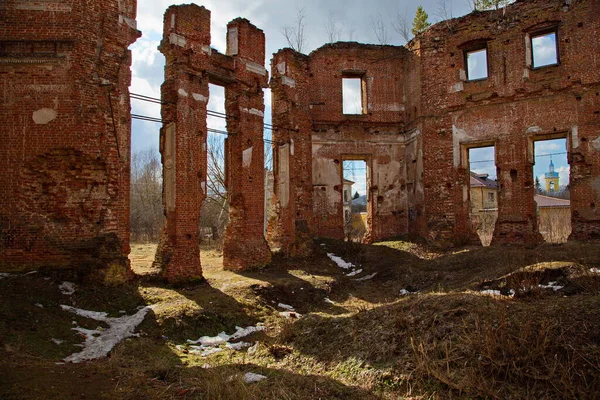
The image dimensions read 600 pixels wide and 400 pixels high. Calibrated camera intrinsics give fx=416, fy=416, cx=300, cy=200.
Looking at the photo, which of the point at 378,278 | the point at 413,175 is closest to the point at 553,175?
the point at 413,175

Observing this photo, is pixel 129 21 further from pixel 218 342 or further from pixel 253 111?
pixel 218 342

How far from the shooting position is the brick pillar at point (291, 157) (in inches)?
607

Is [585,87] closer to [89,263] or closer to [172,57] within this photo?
[172,57]

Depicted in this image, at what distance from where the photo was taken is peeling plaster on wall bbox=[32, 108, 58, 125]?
9156 millimetres

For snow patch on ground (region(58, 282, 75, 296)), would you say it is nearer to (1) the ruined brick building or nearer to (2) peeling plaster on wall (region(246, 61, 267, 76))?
(1) the ruined brick building

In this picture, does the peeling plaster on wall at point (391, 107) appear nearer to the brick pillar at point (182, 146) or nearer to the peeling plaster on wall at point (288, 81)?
the peeling plaster on wall at point (288, 81)

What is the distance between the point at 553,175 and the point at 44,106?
72033 millimetres

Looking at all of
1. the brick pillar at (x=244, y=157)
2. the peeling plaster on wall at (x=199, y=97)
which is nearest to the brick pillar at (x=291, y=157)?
the brick pillar at (x=244, y=157)

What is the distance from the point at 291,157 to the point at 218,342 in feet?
30.5

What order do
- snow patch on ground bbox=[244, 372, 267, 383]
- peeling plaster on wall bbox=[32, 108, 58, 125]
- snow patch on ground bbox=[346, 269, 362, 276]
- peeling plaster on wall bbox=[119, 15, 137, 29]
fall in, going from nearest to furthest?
snow patch on ground bbox=[244, 372, 267, 383] < peeling plaster on wall bbox=[32, 108, 58, 125] < peeling plaster on wall bbox=[119, 15, 137, 29] < snow patch on ground bbox=[346, 269, 362, 276]

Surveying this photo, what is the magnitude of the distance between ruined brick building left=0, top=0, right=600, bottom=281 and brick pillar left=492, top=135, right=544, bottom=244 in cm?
5

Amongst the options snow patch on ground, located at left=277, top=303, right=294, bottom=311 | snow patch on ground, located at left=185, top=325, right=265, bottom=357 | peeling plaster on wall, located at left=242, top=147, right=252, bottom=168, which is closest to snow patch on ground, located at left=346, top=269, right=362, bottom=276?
snow patch on ground, located at left=277, top=303, right=294, bottom=311

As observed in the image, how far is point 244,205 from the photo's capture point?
13242 mm

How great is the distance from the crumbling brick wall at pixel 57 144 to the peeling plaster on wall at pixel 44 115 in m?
0.02
